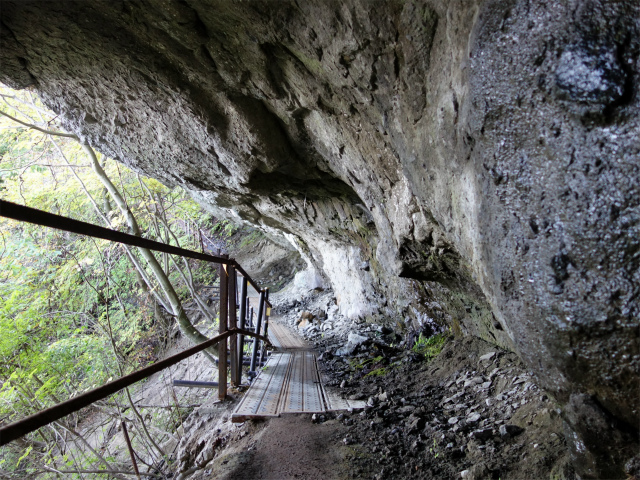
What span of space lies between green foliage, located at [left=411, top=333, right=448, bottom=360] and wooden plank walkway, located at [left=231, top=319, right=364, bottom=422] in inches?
59.1

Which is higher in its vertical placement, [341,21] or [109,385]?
[341,21]

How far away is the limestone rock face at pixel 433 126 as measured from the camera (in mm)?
1496

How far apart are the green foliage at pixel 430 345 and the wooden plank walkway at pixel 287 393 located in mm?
1501

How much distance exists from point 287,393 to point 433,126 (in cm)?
283

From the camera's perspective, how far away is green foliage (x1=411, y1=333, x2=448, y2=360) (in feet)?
16.3

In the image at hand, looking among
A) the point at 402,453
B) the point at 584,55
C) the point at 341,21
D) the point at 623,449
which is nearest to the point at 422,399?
the point at 402,453

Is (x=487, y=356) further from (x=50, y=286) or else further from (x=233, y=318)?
(x=50, y=286)

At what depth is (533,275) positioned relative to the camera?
1.74 m

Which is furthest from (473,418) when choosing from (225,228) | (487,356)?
(225,228)

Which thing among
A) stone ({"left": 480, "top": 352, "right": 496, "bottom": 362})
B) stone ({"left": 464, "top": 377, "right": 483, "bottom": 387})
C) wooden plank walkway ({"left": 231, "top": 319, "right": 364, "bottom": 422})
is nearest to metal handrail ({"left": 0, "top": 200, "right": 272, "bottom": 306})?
wooden plank walkway ({"left": 231, "top": 319, "right": 364, "bottom": 422})

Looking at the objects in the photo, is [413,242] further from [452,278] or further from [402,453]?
[402,453]

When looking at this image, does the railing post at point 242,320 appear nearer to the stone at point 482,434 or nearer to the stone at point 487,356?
the stone at point 482,434

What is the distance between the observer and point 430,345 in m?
5.28

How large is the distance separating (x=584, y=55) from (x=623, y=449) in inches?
66.2
